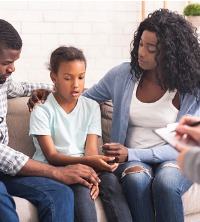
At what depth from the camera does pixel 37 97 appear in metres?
2.51

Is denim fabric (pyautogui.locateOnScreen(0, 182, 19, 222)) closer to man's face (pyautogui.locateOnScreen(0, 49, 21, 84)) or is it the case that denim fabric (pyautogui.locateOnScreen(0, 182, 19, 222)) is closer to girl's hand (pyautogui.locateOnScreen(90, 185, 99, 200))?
girl's hand (pyautogui.locateOnScreen(90, 185, 99, 200))

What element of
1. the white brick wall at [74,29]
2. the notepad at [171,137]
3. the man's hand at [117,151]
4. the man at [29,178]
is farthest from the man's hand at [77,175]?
the white brick wall at [74,29]

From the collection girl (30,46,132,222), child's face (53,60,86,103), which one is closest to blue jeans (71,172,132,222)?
girl (30,46,132,222)

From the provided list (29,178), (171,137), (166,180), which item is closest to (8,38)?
(29,178)

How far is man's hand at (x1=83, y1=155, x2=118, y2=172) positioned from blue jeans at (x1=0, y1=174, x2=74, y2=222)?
0.18 m

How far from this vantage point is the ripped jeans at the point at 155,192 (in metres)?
2.20

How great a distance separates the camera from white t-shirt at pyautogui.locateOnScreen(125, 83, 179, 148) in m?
2.46

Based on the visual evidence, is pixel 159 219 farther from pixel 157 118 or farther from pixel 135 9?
pixel 135 9

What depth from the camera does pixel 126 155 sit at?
2371 millimetres

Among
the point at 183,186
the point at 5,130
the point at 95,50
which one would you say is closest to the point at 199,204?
the point at 183,186

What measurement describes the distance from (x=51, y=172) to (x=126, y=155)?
1.13 feet

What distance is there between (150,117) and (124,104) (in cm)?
13

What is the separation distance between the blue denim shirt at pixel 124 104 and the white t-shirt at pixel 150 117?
0.03 meters

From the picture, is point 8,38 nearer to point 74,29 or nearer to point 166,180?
point 166,180
